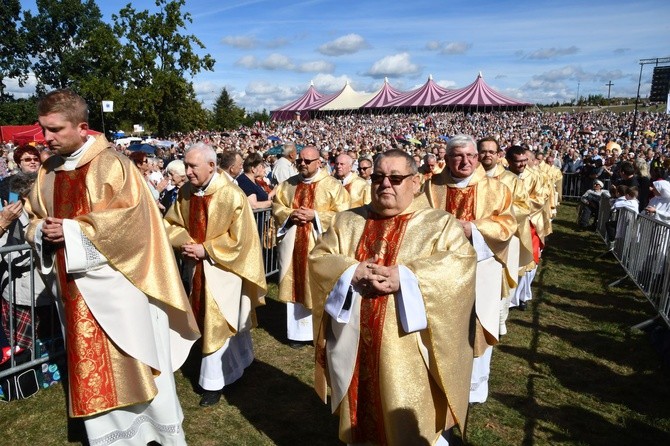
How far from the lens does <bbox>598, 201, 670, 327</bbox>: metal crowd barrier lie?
23.7ft

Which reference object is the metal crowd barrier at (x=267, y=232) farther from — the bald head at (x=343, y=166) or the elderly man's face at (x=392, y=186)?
the elderly man's face at (x=392, y=186)

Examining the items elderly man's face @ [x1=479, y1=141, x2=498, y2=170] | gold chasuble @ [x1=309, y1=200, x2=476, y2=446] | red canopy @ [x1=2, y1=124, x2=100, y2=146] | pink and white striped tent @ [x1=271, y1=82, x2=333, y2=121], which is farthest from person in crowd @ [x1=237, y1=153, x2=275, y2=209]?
pink and white striped tent @ [x1=271, y1=82, x2=333, y2=121]

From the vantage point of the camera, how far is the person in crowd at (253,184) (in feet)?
26.8

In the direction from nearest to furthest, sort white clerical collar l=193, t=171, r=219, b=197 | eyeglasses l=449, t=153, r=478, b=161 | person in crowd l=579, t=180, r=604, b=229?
eyeglasses l=449, t=153, r=478, b=161
white clerical collar l=193, t=171, r=219, b=197
person in crowd l=579, t=180, r=604, b=229

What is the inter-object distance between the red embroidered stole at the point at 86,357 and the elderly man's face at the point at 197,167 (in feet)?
4.27

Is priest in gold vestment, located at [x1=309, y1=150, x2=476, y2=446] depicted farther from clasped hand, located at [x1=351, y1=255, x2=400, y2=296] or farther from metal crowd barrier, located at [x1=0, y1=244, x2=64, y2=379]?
metal crowd barrier, located at [x1=0, y1=244, x2=64, y2=379]

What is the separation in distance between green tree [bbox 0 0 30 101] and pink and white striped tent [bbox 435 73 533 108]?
4661cm

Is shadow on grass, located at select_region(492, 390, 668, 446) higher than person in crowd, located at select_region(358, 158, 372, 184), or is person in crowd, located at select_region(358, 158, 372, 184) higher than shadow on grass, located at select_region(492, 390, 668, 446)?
person in crowd, located at select_region(358, 158, 372, 184)

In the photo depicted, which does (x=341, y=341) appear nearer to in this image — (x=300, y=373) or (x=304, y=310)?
(x=300, y=373)

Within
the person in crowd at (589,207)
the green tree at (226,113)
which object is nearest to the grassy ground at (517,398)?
the person in crowd at (589,207)

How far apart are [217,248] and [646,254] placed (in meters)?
7.41

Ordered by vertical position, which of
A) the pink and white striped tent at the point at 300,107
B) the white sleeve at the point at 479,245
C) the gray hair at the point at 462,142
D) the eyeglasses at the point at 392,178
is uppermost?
the pink and white striped tent at the point at 300,107

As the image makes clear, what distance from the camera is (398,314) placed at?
3.18 metres

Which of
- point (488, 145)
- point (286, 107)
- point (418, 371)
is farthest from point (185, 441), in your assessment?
point (286, 107)
